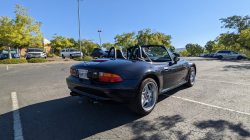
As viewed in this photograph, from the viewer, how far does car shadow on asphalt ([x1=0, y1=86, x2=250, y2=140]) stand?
2.26 metres

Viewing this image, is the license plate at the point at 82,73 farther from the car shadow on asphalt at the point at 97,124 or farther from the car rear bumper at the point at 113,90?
the car shadow on asphalt at the point at 97,124

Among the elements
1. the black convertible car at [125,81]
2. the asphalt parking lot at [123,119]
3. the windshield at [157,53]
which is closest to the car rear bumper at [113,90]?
the black convertible car at [125,81]

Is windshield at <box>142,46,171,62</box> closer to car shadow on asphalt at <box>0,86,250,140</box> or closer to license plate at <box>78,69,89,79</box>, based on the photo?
car shadow on asphalt at <box>0,86,250,140</box>

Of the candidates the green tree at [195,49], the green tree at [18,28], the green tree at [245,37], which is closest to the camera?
the green tree at [18,28]

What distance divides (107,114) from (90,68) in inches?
38.6

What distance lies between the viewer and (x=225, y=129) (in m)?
2.41

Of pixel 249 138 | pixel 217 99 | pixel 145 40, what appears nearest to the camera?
pixel 249 138

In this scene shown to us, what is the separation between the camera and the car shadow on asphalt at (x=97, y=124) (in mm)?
2260

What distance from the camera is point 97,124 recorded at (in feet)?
8.46

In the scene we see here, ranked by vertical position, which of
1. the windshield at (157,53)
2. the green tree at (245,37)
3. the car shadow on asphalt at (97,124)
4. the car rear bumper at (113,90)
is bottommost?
the car shadow on asphalt at (97,124)

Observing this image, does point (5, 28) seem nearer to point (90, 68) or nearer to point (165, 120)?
point (90, 68)

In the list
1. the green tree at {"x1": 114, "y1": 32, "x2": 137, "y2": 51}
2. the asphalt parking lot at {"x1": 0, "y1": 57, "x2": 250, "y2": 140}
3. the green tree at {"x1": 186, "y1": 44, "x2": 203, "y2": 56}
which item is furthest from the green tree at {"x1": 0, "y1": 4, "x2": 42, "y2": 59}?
the green tree at {"x1": 186, "y1": 44, "x2": 203, "y2": 56}

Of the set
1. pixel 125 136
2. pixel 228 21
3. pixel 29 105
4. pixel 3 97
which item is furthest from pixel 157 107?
pixel 228 21

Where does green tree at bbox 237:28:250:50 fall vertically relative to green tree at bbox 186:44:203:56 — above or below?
below
